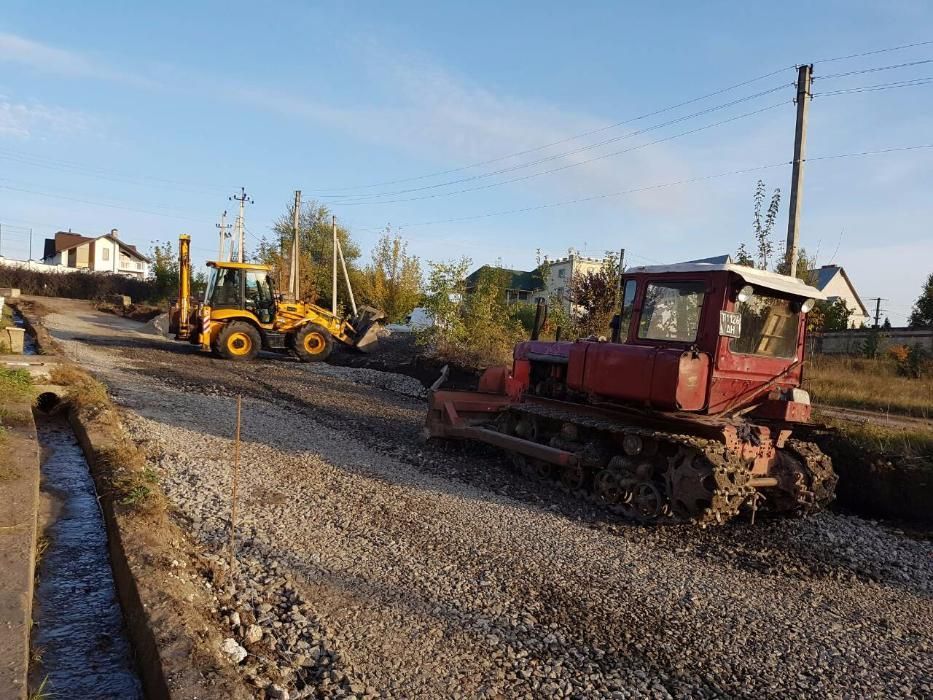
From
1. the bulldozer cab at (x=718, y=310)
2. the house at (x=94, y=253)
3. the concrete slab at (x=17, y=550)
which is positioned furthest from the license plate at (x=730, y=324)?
the house at (x=94, y=253)

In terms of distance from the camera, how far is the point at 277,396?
12484 mm

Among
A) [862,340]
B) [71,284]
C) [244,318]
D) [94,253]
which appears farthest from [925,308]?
[94,253]

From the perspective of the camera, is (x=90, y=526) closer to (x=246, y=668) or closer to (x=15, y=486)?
(x=15, y=486)

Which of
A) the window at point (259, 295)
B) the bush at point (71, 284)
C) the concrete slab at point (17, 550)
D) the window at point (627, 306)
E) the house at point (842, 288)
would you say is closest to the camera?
the concrete slab at point (17, 550)

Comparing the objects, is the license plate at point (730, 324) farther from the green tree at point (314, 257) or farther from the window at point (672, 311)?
the green tree at point (314, 257)

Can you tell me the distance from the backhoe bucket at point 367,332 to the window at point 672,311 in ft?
46.1

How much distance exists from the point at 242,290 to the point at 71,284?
119ft

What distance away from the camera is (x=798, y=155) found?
41.5ft

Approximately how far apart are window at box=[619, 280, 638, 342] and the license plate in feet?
3.47

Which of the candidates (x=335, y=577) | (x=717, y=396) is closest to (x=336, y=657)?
(x=335, y=577)

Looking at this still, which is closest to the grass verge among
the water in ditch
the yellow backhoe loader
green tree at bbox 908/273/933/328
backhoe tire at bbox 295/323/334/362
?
the water in ditch

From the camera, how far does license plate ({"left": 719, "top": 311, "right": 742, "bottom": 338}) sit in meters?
6.24

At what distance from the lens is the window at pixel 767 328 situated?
255 inches

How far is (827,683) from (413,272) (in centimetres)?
2567
